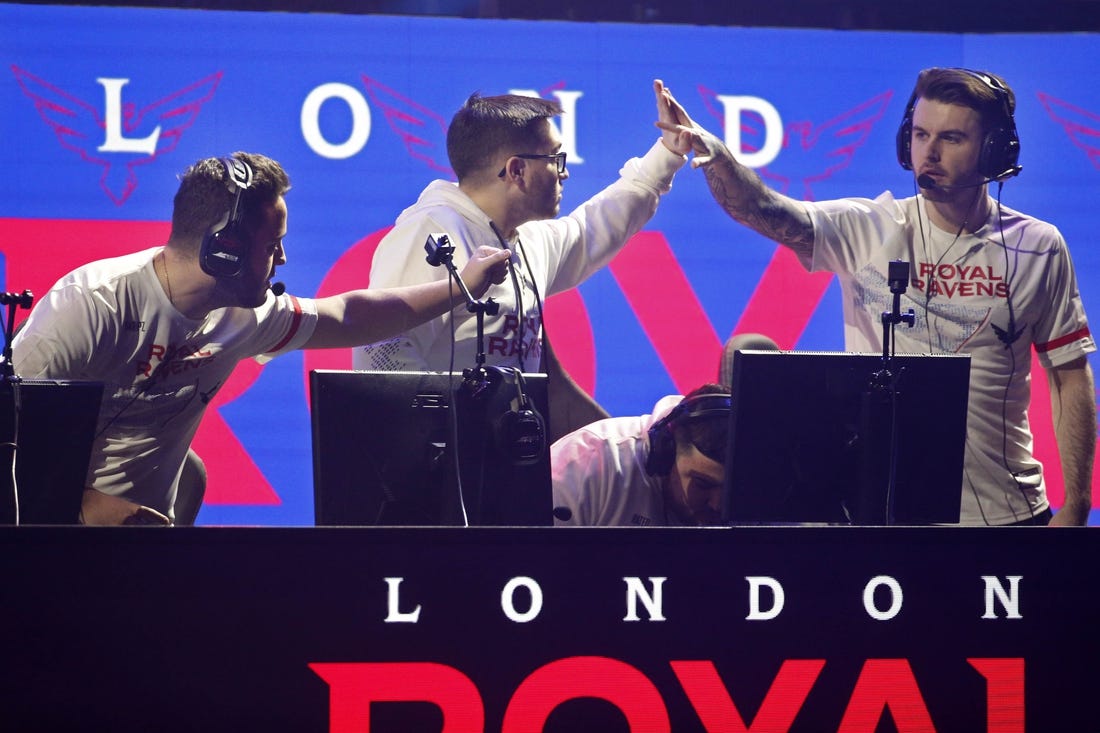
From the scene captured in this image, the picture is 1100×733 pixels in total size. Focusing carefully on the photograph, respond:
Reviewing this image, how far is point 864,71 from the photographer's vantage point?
152 inches

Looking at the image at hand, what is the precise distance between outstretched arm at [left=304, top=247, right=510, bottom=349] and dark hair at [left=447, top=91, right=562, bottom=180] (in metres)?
0.50

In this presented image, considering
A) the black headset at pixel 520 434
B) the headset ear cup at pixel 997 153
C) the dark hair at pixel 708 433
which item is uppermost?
the headset ear cup at pixel 997 153

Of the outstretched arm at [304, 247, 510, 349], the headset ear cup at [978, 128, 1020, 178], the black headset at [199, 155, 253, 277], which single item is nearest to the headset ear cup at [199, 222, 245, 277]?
the black headset at [199, 155, 253, 277]

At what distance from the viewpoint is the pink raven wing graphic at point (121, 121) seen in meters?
3.57

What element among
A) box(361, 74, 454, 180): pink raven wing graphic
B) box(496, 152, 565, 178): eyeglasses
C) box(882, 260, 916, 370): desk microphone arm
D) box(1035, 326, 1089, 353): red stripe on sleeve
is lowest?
box(1035, 326, 1089, 353): red stripe on sleeve

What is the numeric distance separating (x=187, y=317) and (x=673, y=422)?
1.08 m

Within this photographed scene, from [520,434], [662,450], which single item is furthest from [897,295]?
[520,434]

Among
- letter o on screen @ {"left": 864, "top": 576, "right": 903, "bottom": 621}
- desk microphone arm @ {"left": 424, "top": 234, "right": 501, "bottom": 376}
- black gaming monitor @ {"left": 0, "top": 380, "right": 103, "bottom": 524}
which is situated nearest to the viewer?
letter o on screen @ {"left": 864, "top": 576, "right": 903, "bottom": 621}

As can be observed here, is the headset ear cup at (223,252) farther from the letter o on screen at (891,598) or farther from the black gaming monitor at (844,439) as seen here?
the letter o on screen at (891,598)

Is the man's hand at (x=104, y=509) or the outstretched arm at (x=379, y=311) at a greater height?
the outstretched arm at (x=379, y=311)

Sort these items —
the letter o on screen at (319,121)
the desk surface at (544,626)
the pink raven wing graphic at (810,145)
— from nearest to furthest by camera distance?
1. the desk surface at (544,626)
2. the letter o on screen at (319,121)
3. the pink raven wing graphic at (810,145)

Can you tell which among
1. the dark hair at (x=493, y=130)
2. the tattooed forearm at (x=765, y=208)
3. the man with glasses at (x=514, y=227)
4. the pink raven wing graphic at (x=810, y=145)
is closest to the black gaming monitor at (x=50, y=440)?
the man with glasses at (x=514, y=227)

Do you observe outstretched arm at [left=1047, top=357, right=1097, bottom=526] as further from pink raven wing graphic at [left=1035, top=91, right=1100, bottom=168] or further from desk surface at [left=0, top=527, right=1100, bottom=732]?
desk surface at [left=0, top=527, right=1100, bottom=732]

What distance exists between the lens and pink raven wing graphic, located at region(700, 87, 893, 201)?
3.81 meters
